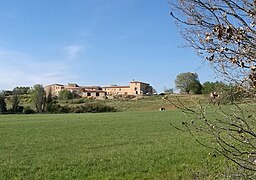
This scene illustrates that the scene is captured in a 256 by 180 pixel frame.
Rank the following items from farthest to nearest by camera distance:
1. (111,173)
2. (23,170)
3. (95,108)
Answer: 1. (95,108)
2. (23,170)
3. (111,173)

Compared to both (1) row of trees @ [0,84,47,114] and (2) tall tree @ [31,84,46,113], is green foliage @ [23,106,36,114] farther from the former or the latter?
(2) tall tree @ [31,84,46,113]

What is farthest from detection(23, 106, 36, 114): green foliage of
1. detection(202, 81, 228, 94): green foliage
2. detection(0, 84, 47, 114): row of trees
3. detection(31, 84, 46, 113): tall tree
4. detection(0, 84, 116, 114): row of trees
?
detection(202, 81, 228, 94): green foliage

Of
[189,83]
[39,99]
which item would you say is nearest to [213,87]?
[189,83]

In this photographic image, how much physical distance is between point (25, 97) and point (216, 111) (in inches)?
6829

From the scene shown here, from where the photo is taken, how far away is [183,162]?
15133mm

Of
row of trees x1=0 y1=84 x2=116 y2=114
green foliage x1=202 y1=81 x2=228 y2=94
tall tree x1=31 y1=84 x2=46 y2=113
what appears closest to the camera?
green foliage x1=202 y1=81 x2=228 y2=94

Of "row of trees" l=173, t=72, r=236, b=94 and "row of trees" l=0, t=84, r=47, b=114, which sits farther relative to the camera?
"row of trees" l=0, t=84, r=47, b=114

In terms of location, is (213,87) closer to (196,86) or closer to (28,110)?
(196,86)

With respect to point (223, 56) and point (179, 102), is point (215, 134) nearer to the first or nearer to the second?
point (179, 102)

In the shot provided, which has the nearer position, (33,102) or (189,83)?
(189,83)

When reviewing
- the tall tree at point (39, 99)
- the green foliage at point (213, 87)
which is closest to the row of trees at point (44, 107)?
the tall tree at point (39, 99)

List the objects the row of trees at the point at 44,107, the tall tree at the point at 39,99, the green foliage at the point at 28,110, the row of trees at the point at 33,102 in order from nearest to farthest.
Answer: the row of trees at the point at 44,107
the row of trees at the point at 33,102
the green foliage at the point at 28,110
the tall tree at the point at 39,99

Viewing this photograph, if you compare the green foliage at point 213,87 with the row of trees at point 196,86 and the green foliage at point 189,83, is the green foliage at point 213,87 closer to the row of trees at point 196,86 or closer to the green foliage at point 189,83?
the row of trees at point 196,86

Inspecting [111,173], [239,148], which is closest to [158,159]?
[111,173]
